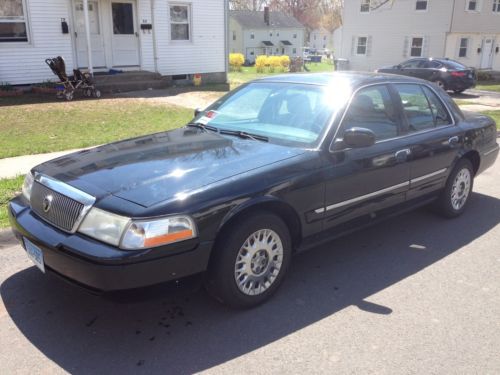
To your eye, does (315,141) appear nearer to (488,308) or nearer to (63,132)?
(488,308)

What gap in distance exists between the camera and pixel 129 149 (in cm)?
411

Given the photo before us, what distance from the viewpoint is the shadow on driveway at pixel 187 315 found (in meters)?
3.02

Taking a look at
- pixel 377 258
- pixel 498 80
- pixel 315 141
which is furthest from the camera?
pixel 498 80

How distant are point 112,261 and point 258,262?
109 cm

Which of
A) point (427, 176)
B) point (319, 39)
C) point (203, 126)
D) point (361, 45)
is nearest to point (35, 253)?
point (203, 126)

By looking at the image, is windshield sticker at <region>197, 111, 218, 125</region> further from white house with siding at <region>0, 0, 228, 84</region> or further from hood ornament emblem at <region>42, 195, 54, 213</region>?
white house with siding at <region>0, 0, 228, 84</region>

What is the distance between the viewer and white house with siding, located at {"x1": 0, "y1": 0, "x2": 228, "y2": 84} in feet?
47.2

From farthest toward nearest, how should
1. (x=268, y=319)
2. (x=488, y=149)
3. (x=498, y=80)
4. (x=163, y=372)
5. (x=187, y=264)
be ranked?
(x=498, y=80) → (x=488, y=149) → (x=268, y=319) → (x=187, y=264) → (x=163, y=372)

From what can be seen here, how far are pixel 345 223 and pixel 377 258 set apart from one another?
1.98ft

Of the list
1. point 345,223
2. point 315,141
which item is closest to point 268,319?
point 345,223

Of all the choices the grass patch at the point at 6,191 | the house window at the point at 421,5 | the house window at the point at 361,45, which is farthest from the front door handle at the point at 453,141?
the house window at the point at 361,45

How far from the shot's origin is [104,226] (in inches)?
119

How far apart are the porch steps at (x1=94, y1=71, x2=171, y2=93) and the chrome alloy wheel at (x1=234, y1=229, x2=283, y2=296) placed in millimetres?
12932

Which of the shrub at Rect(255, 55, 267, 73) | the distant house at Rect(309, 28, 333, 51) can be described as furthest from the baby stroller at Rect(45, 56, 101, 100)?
the distant house at Rect(309, 28, 333, 51)
